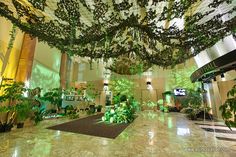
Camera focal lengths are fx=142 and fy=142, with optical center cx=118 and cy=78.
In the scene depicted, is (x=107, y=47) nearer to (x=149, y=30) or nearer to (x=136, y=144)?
(x=149, y=30)

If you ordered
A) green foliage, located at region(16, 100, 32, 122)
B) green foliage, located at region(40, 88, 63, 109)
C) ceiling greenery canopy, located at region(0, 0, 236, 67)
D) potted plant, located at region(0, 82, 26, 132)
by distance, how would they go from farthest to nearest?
green foliage, located at region(40, 88, 63, 109)
green foliage, located at region(16, 100, 32, 122)
potted plant, located at region(0, 82, 26, 132)
ceiling greenery canopy, located at region(0, 0, 236, 67)

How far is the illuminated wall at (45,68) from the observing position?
7711mm

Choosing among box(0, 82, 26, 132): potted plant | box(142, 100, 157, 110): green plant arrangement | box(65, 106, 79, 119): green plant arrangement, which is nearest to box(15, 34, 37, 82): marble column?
box(0, 82, 26, 132): potted plant

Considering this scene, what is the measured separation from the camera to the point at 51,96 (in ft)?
26.2

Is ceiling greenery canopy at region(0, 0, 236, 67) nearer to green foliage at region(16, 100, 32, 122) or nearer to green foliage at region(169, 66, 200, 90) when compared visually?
green foliage at region(16, 100, 32, 122)

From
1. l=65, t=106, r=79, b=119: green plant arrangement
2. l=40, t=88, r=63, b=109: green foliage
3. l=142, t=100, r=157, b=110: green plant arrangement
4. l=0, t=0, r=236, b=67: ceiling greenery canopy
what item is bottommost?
l=65, t=106, r=79, b=119: green plant arrangement

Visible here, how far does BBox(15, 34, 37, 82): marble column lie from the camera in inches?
260

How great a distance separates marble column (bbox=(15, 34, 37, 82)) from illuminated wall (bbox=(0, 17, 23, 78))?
16 cm

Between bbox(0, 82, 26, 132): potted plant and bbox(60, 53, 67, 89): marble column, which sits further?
bbox(60, 53, 67, 89): marble column

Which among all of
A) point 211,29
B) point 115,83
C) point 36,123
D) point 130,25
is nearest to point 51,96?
point 36,123

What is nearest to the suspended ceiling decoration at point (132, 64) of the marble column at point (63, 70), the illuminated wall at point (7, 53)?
the marble column at point (63, 70)

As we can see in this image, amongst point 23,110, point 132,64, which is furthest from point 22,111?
point 132,64

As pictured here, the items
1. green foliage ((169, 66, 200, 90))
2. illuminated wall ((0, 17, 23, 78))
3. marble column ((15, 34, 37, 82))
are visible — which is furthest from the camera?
green foliage ((169, 66, 200, 90))

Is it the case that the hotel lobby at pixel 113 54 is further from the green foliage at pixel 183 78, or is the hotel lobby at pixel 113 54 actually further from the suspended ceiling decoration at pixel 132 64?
the green foliage at pixel 183 78
